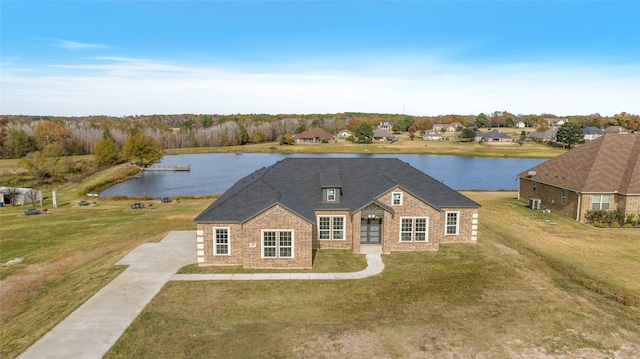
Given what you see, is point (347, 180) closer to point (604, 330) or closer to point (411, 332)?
point (411, 332)

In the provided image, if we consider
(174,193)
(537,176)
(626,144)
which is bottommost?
(174,193)

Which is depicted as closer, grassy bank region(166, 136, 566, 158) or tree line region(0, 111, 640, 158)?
tree line region(0, 111, 640, 158)

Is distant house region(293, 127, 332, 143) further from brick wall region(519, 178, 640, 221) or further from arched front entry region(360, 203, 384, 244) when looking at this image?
arched front entry region(360, 203, 384, 244)

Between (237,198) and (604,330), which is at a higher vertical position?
(237,198)

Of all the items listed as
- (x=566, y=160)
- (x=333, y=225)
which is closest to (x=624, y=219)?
(x=566, y=160)

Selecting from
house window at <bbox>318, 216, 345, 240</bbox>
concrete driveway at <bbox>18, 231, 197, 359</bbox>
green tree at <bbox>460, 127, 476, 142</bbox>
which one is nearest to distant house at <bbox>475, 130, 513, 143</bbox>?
green tree at <bbox>460, 127, 476, 142</bbox>

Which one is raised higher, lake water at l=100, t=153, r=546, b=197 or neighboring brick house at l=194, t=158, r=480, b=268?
neighboring brick house at l=194, t=158, r=480, b=268

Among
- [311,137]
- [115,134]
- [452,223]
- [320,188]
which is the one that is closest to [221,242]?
[320,188]

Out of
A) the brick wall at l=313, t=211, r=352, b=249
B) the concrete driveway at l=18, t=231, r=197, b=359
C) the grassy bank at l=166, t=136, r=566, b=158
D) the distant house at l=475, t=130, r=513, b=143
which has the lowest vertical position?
the concrete driveway at l=18, t=231, r=197, b=359
